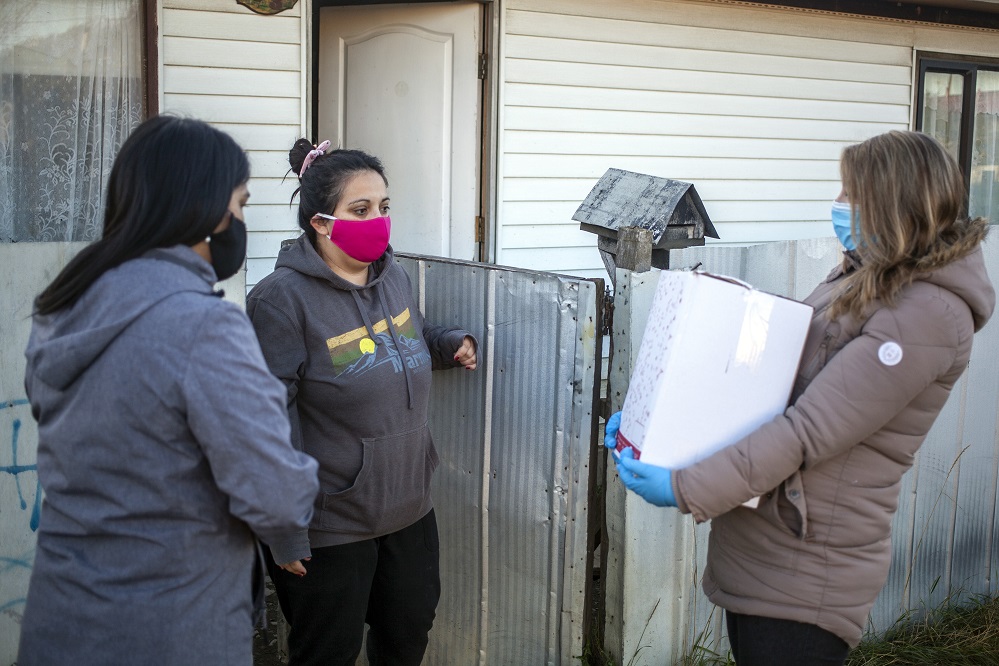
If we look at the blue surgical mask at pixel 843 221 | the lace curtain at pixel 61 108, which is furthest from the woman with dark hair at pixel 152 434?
the lace curtain at pixel 61 108

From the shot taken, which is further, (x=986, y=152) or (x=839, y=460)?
(x=986, y=152)

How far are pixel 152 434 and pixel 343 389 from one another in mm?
926

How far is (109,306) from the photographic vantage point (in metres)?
1.67

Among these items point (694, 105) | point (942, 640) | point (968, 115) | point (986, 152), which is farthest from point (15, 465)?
point (986, 152)

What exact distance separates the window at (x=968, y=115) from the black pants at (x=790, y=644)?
21.5ft

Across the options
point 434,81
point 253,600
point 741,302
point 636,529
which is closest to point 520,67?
point 434,81

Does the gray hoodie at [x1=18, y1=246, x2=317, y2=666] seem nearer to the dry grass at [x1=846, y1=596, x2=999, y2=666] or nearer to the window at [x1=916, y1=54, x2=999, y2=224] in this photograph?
the dry grass at [x1=846, y1=596, x2=999, y2=666]

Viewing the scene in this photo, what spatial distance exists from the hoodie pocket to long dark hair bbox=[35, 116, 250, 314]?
1.02 m

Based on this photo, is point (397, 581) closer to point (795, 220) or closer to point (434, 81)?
point (434, 81)

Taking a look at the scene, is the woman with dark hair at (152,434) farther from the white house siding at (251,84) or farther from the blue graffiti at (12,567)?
the white house siding at (251,84)

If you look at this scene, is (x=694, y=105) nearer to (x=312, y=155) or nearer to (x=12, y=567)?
(x=312, y=155)

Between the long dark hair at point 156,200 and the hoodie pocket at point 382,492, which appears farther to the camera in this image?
the hoodie pocket at point 382,492

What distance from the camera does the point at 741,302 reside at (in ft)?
6.75

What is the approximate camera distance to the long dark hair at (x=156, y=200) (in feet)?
5.59
